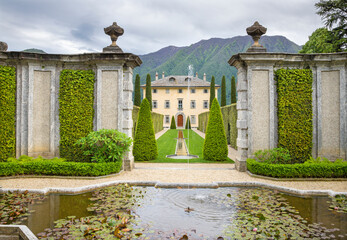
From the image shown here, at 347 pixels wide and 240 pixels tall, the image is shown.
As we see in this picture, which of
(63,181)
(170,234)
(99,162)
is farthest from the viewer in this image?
(99,162)

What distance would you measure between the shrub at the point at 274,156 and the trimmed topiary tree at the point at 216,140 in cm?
262

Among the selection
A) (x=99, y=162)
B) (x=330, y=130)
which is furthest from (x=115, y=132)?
(x=330, y=130)

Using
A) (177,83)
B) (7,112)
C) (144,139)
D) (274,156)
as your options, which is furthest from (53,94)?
(177,83)

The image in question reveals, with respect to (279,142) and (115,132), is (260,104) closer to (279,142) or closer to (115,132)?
(279,142)

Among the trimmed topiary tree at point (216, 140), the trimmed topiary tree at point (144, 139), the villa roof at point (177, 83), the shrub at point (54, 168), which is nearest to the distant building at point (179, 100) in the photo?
the villa roof at point (177, 83)

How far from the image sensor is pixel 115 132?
845 cm

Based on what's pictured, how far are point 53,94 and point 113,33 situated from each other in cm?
321

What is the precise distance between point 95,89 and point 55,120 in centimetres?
192

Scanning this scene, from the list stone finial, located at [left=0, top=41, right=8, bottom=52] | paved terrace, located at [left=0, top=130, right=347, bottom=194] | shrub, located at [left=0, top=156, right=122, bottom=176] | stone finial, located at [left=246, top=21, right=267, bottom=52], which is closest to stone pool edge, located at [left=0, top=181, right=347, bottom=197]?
paved terrace, located at [left=0, top=130, right=347, bottom=194]

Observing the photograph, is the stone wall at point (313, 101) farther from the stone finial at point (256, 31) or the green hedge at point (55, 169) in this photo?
the green hedge at point (55, 169)

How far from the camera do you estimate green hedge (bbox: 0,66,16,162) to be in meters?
8.66

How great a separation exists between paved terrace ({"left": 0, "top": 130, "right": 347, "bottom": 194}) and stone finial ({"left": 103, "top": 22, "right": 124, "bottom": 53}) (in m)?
4.54

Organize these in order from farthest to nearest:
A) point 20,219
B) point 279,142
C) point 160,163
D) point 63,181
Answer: point 160,163, point 279,142, point 63,181, point 20,219

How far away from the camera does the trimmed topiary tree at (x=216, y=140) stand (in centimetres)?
1125
